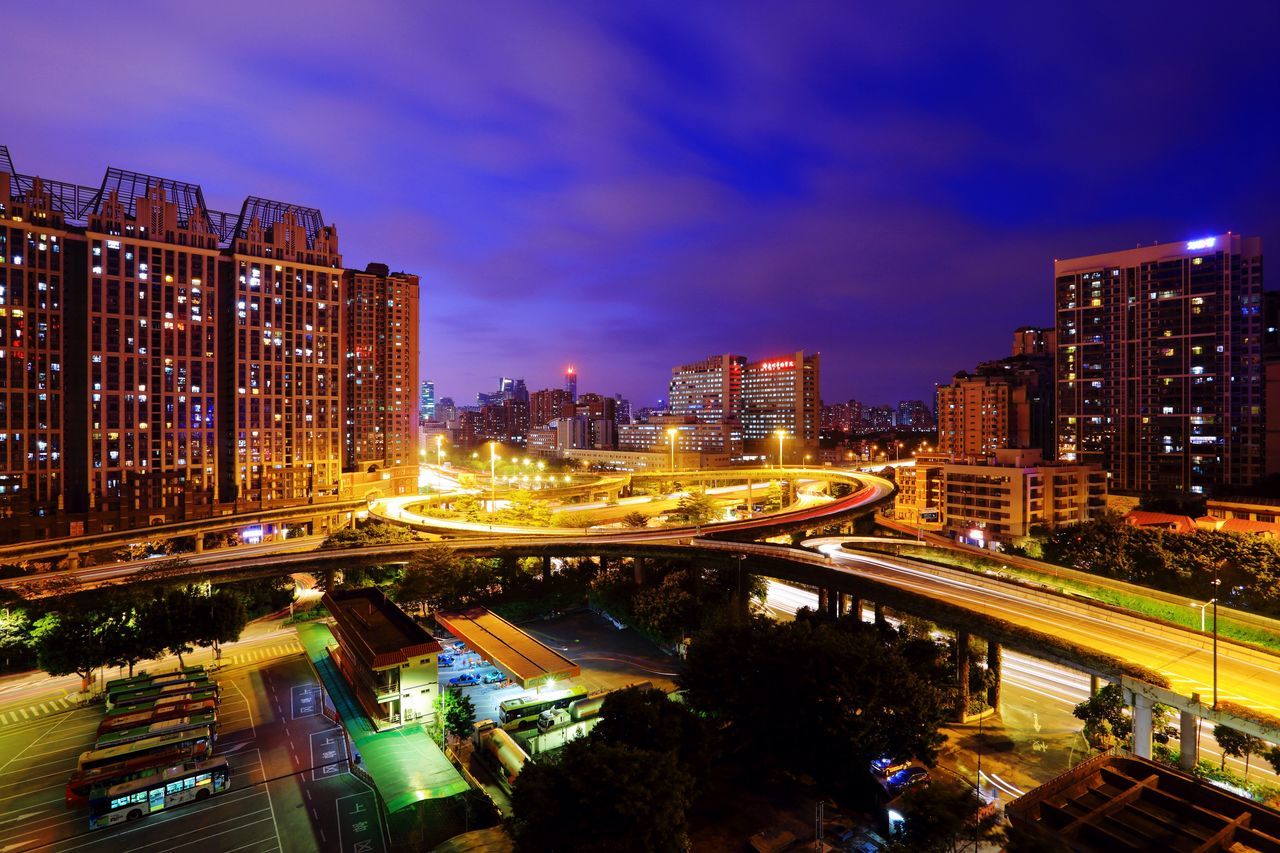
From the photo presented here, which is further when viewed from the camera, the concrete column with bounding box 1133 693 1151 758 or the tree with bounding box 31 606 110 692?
the tree with bounding box 31 606 110 692

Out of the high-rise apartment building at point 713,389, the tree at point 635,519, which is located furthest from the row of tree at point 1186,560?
the high-rise apartment building at point 713,389

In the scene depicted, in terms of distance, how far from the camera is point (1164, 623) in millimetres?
28688

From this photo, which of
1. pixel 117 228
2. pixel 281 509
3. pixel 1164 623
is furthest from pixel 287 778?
pixel 117 228

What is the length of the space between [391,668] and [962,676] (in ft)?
91.6

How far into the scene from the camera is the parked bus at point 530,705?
29.6 meters

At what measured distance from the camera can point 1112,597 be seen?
129ft

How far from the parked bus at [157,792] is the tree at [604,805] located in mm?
14857

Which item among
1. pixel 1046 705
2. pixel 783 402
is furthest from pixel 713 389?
pixel 1046 705

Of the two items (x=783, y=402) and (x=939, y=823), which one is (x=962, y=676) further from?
(x=783, y=402)

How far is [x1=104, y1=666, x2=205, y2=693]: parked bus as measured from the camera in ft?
107

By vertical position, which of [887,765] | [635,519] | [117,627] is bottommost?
[887,765]

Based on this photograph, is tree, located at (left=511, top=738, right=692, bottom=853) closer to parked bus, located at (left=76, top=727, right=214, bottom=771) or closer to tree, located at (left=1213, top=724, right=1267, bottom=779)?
parked bus, located at (left=76, top=727, right=214, bottom=771)

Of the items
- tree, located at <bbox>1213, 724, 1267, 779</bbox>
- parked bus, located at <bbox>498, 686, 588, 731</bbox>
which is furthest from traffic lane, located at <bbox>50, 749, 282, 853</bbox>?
tree, located at <bbox>1213, 724, 1267, 779</bbox>

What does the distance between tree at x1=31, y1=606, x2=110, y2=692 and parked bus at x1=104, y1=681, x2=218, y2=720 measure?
10.9ft
